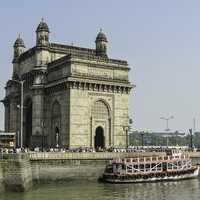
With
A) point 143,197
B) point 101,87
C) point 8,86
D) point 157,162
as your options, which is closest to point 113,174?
point 157,162

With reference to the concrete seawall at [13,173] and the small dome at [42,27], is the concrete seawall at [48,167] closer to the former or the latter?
the concrete seawall at [13,173]

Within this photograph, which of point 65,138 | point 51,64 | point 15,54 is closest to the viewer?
point 65,138

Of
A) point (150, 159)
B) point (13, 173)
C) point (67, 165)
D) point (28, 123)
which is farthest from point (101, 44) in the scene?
point (13, 173)

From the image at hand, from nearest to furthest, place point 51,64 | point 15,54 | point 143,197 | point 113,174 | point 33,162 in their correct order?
point 143,197, point 33,162, point 113,174, point 51,64, point 15,54

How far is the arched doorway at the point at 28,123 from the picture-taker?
9494 cm

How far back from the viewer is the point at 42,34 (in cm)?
8819

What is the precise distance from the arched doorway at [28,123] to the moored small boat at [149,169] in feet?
100

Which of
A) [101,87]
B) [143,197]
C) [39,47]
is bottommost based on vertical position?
[143,197]

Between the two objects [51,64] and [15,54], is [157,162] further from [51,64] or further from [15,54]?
[15,54]

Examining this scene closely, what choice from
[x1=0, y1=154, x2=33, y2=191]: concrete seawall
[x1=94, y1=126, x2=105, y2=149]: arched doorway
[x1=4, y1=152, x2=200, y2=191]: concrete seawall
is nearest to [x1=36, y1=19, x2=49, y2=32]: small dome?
[x1=94, y1=126, x2=105, y2=149]: arched doorway

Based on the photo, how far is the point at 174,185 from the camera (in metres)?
64.9

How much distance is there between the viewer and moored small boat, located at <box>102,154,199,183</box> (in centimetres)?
6731

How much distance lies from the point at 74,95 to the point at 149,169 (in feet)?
61.1

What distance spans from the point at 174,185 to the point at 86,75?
2568cm
